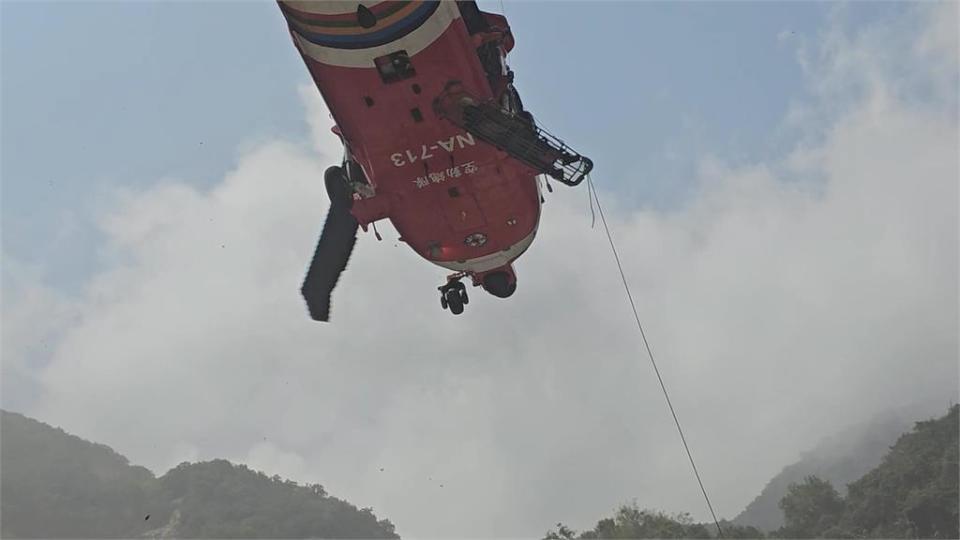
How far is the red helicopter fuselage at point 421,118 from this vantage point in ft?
48.1

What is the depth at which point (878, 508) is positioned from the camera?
2815 inches

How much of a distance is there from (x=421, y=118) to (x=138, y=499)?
104 metres

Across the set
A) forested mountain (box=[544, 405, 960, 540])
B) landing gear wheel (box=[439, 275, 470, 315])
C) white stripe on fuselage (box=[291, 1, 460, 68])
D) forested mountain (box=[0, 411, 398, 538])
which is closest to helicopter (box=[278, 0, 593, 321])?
white stripe on fuselage (box=[291, 1, 460, 68])

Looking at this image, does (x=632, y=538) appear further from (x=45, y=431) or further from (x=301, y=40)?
(x=45, y=431)

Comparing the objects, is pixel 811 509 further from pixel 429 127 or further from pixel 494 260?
pixel 429 127

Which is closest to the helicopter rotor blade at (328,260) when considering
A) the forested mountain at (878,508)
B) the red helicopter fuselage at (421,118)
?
the red helicopter fuselage at (421,118)

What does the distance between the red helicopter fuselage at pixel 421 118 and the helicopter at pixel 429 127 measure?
22 mm

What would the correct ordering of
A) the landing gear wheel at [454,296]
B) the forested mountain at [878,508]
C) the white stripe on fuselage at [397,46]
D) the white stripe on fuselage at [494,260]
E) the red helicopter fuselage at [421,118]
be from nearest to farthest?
the red helicopter fuselage at [421,118], the white stripe on fuselage at [397,46], the white stripe on fuselage at [494,260], the landing gear wheel at [454,296], the forested mountain at [878,508]

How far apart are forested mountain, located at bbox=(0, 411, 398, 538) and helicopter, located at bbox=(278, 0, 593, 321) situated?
73.8 meters

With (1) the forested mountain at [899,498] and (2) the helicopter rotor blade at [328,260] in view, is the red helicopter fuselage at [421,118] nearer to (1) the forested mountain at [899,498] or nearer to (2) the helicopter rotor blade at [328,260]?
(2) the helicopter rotor blade at [328,260]

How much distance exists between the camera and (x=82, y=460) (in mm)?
103625

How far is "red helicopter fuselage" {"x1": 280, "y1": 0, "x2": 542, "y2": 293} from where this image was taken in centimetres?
1466

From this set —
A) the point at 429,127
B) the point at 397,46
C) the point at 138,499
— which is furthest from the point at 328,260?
the point at 138,499

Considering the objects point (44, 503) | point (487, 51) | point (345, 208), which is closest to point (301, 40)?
point (487, 51)
